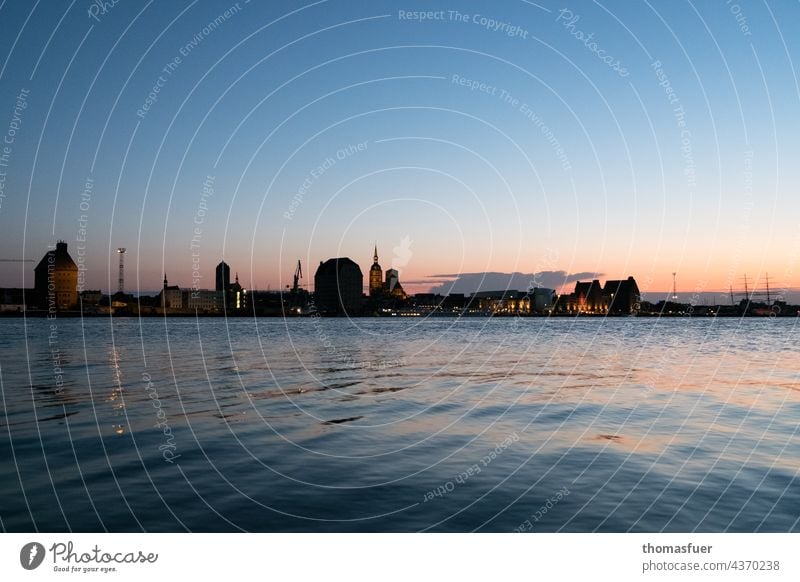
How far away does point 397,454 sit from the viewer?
16609mm

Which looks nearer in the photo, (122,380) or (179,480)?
(179,480)

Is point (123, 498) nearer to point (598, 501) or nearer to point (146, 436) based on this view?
point (146, 436)

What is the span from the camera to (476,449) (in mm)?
17125

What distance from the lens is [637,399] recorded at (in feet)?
87.1

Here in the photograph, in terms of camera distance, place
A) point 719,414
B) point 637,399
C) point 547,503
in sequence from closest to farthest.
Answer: point 547,503 < point 719,414 < point 637,399

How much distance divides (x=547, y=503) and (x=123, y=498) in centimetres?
779

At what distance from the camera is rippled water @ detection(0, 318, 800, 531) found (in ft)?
37.4

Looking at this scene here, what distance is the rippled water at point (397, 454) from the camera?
37.4ft

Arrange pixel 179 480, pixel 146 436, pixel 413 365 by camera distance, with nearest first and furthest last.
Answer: pixel 179 480
pixel 146 436
pixel 413 365
